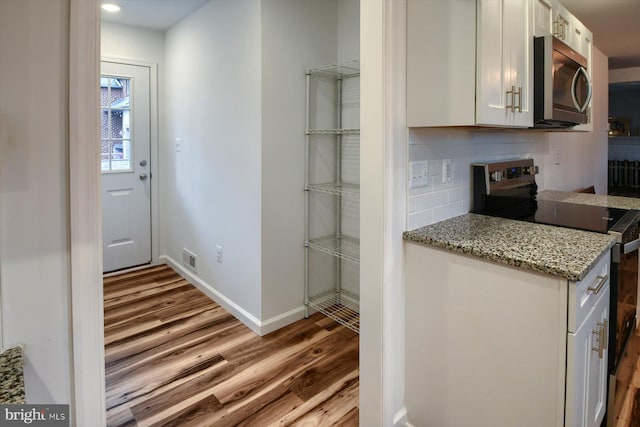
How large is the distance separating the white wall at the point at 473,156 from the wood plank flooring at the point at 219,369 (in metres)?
1.04

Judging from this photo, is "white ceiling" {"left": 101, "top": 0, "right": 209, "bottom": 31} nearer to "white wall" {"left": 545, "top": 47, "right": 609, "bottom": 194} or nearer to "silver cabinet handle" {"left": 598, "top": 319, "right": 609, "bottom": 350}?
"white wall" {"left": 545, "top": 47, "right": 609, "bottom": 194}

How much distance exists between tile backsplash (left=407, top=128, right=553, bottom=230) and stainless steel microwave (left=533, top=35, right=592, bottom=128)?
279mm

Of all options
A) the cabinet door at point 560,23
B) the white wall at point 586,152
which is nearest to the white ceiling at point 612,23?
the white wall at point 586,152

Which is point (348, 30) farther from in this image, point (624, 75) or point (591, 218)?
point (624, 75)

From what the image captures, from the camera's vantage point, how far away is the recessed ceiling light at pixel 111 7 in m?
3.07

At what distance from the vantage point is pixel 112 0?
3016 mm

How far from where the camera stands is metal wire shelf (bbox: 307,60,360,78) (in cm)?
262

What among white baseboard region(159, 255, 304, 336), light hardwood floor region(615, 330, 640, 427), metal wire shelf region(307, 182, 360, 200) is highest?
metal wire shelf region(307, 182, 360, 200)

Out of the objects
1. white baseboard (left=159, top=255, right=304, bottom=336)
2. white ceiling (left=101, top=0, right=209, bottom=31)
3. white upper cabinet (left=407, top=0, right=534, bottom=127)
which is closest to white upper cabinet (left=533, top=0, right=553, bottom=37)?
white upper cabinet (left=407, top=0, right=534, bottom=127)

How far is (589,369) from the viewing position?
136cm

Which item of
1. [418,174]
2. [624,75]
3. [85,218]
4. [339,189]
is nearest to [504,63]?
[418,174]

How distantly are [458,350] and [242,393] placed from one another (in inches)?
44.1

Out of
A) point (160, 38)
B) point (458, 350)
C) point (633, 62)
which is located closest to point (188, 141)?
point (160, 38)

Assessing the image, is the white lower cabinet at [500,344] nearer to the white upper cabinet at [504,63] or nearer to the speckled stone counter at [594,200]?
the white upper cabinet at [504,63]
